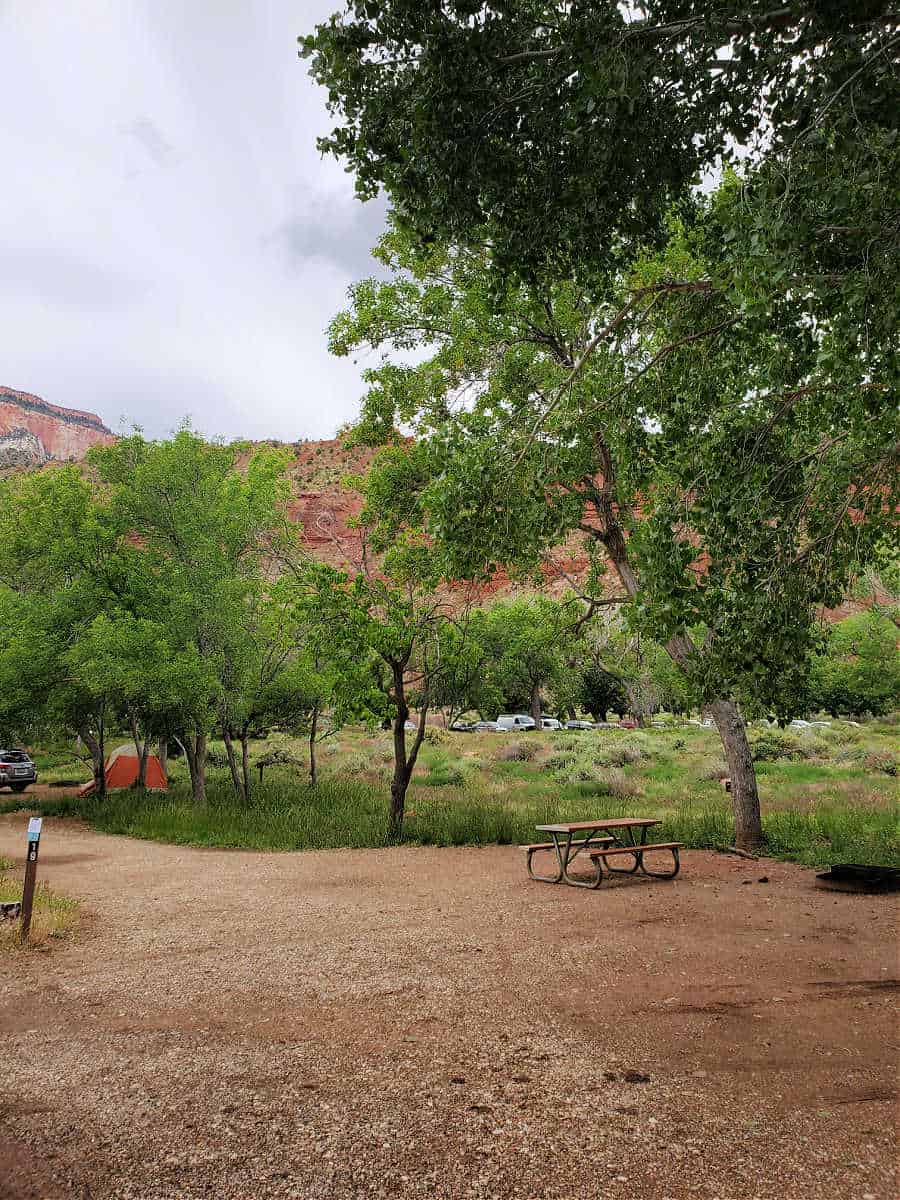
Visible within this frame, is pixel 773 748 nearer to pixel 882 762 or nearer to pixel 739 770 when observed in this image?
pixel 882 762

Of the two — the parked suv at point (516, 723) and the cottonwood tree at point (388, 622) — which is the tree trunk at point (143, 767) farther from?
the parked suv at point (516, 723)

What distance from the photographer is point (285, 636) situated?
770 inches

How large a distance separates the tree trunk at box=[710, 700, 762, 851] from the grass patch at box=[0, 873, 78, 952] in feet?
30.2

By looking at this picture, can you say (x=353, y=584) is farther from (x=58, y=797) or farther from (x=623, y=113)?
(x=58, y=797)

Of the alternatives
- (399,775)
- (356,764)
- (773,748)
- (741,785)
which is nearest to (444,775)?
(356,764)

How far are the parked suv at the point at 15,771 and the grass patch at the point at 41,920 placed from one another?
1867cm

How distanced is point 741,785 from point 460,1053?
901 centimetres

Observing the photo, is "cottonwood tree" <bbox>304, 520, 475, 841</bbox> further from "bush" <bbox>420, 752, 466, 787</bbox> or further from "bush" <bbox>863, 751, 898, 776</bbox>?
"bush" <bbox>863, 751, 898, 776</bbox>

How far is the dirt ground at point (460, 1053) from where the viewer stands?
3090 mm

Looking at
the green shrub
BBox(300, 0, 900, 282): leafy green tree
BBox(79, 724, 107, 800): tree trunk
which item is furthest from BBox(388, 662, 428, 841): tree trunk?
the green shrub

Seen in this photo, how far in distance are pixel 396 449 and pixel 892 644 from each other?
45804mm

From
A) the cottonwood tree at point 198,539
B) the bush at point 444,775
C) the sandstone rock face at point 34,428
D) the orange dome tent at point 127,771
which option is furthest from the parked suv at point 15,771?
the sandstone rock face at point 34,428

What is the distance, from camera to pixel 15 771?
82.8 feet

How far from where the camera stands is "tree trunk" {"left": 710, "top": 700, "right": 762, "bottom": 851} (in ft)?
38.9
